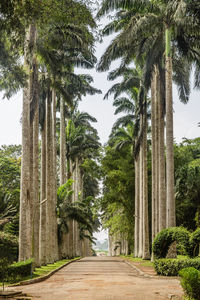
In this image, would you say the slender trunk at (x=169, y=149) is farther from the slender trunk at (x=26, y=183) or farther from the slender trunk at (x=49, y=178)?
the slender trunk at (x=49, y=178)

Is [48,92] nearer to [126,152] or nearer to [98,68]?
[98,68]

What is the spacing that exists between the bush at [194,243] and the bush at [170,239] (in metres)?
0.21

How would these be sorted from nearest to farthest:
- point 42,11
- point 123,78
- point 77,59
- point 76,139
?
1. point 42,11
2. point 77,59
3. point 123,78
4. point 76,139

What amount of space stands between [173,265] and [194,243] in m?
1.19

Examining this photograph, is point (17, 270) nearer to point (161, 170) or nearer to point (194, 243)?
point (194, 243)

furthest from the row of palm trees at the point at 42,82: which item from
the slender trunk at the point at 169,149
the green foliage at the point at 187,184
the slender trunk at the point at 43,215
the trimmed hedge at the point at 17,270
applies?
the green foliage at the point at 187,184

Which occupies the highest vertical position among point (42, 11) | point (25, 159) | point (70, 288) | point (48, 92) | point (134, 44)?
point (134, 44)

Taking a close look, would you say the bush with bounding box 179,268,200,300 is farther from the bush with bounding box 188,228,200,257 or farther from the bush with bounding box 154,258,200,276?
the bush with bounding box 188,228,200,257

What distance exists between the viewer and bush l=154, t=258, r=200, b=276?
15.5 m

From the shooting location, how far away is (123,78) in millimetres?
36219

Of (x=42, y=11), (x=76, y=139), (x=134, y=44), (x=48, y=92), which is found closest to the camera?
(x=42, y=11)

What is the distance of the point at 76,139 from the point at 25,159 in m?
21.6

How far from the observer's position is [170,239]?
18.4 m

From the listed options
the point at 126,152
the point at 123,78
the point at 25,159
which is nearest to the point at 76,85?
the point at 123,78
